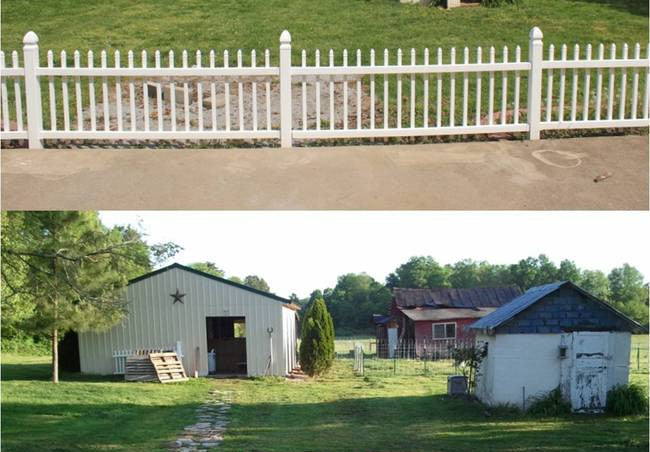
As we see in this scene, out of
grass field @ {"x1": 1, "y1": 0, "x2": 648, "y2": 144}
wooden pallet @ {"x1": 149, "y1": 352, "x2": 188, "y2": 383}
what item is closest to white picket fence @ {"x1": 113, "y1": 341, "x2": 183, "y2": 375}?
wooden pallet @ {"x1": 149, "y1": 352, "x2": 188, "y2": 383}

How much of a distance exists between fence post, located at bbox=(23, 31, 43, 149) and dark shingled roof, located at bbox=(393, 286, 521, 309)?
12.7 meters

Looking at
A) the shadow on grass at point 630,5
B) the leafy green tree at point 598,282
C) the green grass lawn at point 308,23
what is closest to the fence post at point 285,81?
the green grass lawn at point 308,23

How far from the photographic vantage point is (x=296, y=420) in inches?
481

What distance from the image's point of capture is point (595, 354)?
13250 millimetres

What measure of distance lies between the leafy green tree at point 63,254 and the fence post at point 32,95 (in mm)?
A: 1389

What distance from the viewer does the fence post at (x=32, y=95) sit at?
406 inches

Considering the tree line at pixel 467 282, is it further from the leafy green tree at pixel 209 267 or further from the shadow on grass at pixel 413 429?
the shadow on grass at pixel 413 429

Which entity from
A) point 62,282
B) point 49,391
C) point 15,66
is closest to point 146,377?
point 49,391

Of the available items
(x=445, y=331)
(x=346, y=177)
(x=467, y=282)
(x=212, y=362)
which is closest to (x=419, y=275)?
(x=467, y=282)

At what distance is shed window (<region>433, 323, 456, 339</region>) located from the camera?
23219mm

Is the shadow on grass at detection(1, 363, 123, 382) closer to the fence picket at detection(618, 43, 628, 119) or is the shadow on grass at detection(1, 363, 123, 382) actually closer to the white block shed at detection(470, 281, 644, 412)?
the white block shed at detection(470, 281, 644, 412)

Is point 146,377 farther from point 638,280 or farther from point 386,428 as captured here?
point 638,280

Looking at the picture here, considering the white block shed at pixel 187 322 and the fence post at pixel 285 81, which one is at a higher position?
the fence post at pixel 285 81

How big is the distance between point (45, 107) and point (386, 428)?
708 centimetres
